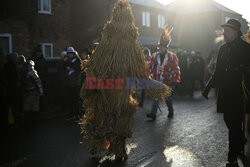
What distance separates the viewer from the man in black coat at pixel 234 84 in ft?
14.4

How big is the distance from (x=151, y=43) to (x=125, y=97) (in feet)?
77.4

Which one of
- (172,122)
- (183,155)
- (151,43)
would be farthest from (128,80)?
(151,43)

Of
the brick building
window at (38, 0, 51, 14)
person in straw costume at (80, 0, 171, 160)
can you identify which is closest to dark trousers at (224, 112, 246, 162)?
person in straw costume at (80, 0, 171, 160)

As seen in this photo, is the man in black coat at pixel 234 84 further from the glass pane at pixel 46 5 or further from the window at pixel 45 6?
the glass pane at pixel 46 5

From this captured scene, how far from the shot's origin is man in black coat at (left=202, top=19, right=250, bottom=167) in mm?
4398

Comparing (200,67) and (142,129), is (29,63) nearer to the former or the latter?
(142,129)

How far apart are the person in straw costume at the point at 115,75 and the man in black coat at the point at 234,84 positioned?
1.30 m

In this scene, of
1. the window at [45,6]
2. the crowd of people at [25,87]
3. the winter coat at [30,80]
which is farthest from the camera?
the window at [45,6]

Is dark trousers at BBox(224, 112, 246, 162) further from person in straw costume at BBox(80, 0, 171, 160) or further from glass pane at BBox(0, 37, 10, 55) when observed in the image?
glass pane at BBox(0, 37, 10, 55)

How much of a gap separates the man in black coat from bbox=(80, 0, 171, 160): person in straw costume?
130 cm

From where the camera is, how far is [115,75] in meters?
4.46

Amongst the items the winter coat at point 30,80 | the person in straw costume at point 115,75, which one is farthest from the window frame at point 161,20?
the person in straw costume at point 115,75

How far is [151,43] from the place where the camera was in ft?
90.6

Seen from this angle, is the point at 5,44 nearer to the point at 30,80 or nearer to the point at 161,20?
the point at 30,80
